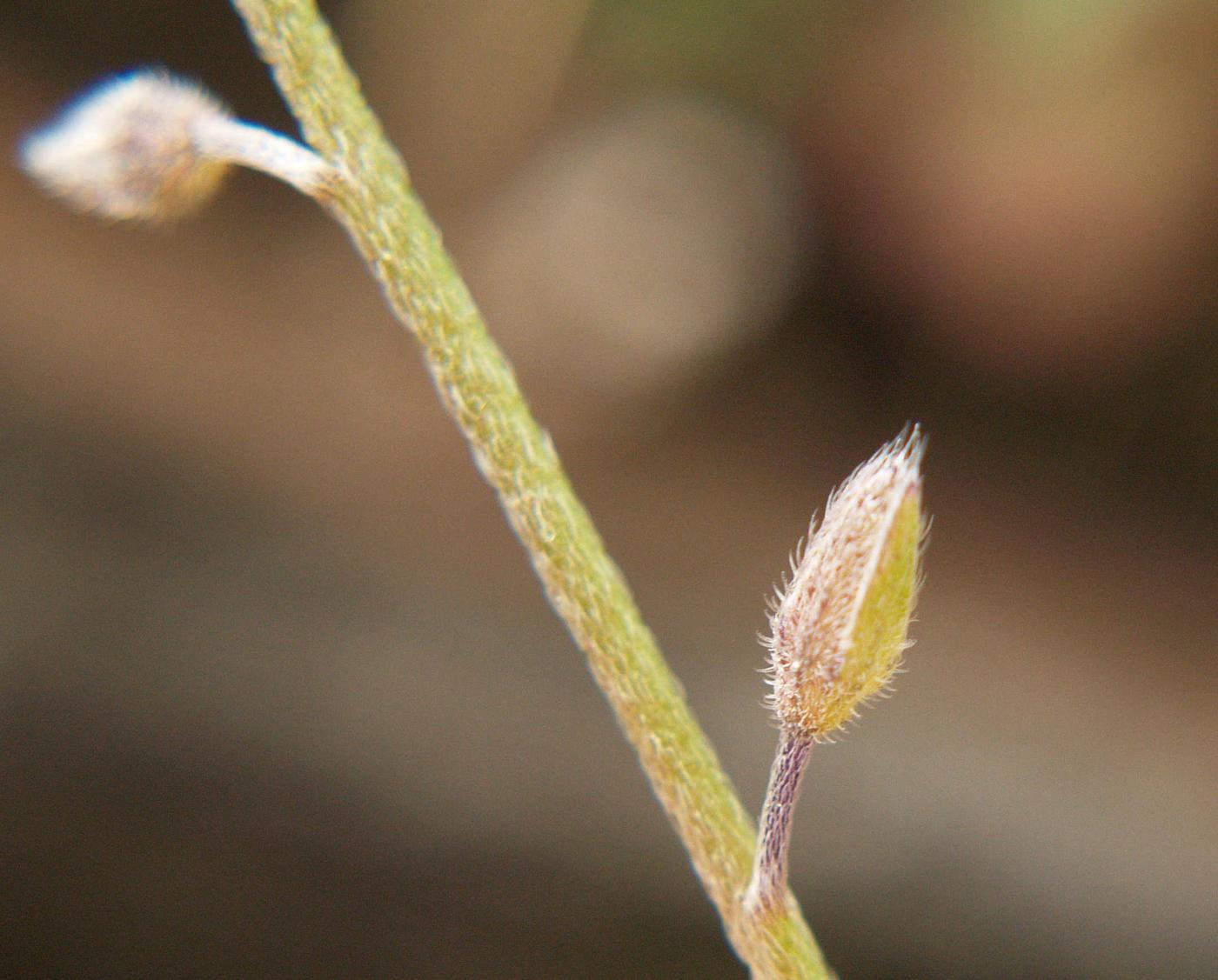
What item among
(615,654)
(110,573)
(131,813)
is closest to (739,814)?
(615,654)

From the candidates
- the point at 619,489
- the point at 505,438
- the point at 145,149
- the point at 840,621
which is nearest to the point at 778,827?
the point at 840,621

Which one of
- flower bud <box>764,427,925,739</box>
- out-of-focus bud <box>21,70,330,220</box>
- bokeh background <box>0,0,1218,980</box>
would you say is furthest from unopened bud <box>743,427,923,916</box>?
bokeh background <box>0,0,1218,980</box>

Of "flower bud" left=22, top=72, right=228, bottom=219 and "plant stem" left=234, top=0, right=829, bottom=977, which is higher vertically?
"flower bud" left=22, top=72, right=228, bottom=219

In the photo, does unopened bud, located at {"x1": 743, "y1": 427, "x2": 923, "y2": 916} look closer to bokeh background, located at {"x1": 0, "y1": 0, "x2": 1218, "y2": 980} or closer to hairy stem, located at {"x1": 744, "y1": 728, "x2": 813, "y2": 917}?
hairy stem, located at {"x1": 744, "y1": 728, "x2": 813, "y2": 917}

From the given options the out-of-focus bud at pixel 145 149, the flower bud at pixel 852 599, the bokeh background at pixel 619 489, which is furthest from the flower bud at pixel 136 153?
the bokeh background at pixel 619 489

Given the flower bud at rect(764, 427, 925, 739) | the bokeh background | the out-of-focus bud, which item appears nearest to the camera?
the flower bud at rect(764, 427, 925, 739)

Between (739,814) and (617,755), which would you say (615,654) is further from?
(617,755)

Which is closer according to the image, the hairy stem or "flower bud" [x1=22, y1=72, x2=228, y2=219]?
the hairy stem

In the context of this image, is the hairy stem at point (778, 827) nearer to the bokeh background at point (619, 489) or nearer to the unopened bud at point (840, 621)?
the unopened bud at point (840, 621)
